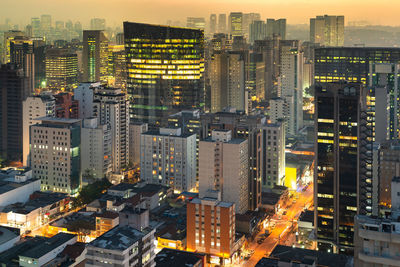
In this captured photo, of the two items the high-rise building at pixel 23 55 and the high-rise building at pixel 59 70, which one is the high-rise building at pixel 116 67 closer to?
the high-rise building at pixel 59 70

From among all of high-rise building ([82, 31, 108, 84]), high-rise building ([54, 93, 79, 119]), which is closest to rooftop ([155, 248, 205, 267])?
high-rise building ([54, 93, 79, 119])

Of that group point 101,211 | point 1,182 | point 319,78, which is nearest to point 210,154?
point 101,211

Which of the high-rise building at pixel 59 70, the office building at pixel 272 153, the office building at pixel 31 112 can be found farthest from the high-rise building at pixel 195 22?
the office building at pixel 272 153

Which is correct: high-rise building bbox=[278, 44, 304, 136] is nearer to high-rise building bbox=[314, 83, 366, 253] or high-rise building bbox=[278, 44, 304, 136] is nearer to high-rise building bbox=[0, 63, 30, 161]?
high-rise building bbox=[0, 63, 30, 161]

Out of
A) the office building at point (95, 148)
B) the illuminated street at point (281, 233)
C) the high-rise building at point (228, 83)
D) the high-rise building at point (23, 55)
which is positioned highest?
the high-rise building at point (23, 55)

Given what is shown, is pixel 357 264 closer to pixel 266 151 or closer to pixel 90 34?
pixel 266 151

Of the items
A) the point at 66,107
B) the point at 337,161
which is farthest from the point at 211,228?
the point at 66,107
